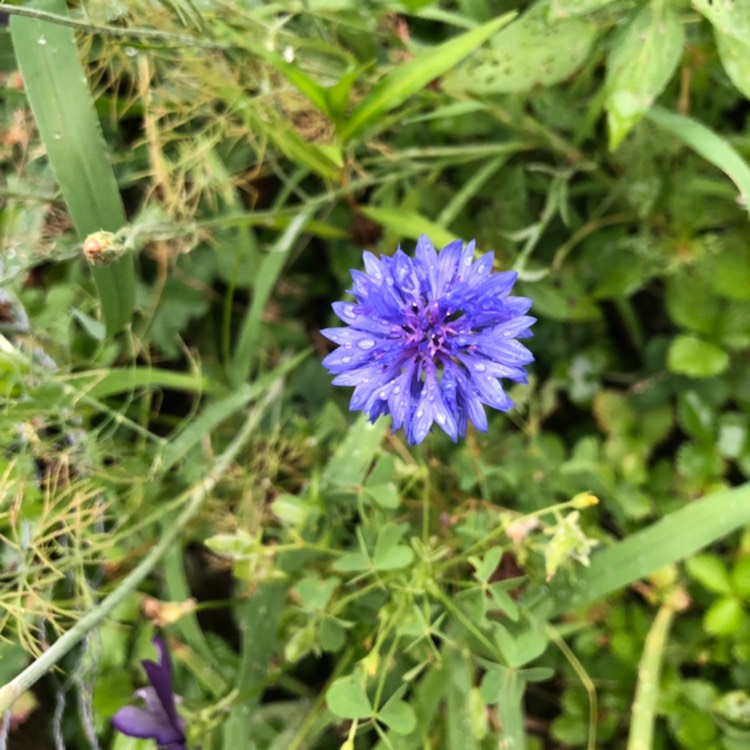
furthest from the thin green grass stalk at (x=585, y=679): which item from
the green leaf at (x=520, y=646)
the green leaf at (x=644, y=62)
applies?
the green leaf at (x=644, y=62)

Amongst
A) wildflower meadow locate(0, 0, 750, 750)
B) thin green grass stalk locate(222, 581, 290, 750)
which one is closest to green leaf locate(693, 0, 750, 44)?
wildflower meadow locate(0, 0, 750, 750)

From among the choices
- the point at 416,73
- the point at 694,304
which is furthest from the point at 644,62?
the point at 694,304

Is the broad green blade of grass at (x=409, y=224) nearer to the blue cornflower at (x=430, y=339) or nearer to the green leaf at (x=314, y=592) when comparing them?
the blue cornflower at (x=430, y=339)

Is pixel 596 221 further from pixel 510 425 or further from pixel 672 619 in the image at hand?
pixel 672 619

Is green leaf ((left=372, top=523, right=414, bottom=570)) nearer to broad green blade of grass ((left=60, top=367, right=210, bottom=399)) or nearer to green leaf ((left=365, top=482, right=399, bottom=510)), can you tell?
green leaf ((left=365, top=482, right=399, bottom=510))

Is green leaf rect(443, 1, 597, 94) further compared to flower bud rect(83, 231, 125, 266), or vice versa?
green leaf rect(443, 1, 597, 94)

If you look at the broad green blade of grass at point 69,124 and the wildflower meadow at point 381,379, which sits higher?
the broad green blade of grass at point 69,124
